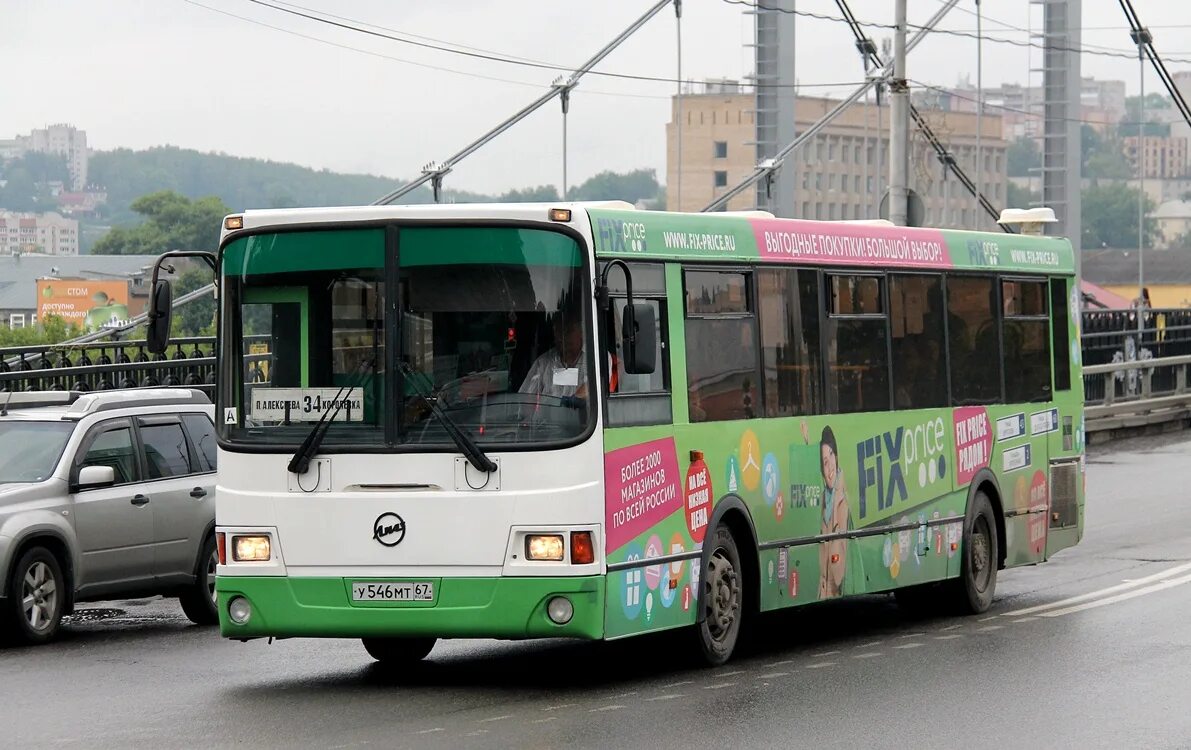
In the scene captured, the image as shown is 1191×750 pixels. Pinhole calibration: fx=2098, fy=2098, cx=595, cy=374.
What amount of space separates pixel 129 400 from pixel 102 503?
93 centimetres

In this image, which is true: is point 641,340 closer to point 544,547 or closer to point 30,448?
point 544,547

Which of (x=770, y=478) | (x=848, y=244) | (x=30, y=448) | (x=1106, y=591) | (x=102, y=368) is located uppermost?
(x=848, y=244)

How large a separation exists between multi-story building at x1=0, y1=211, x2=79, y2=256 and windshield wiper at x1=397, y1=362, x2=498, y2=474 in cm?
15363

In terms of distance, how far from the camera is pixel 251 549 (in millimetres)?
10117

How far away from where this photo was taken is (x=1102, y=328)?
183 ft

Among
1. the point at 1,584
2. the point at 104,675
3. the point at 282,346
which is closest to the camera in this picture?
the point at 282,346

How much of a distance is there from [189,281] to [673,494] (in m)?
57.6

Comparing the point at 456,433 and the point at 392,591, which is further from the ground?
the point at 456,433

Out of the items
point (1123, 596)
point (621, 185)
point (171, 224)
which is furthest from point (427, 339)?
point (171, 224)

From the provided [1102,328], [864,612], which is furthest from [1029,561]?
[1102,328]

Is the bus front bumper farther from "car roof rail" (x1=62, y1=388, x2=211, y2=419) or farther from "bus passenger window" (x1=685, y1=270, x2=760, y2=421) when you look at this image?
"car roof rail" (x1=62, y1=388, x2=211, y2=419)

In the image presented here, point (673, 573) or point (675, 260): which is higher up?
point (675, 260)

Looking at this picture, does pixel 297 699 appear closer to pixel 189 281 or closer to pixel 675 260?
pixel 675 260

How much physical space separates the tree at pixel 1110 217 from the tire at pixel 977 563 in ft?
562
